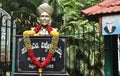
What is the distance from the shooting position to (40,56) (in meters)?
8.20

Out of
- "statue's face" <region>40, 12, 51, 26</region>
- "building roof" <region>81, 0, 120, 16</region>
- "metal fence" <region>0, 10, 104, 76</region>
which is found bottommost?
"metal fence" <region>0, 10, 104, 76</region>

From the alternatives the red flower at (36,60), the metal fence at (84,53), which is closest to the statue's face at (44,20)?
the red flower at (36,60)

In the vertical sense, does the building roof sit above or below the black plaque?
above

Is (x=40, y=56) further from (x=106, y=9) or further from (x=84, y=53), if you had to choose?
(x=84, y=53)

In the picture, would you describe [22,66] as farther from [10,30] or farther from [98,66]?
[98,66]

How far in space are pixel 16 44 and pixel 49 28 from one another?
0.74 m

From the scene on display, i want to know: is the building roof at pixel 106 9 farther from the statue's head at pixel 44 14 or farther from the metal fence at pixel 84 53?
the metal fence at pixel 84 53

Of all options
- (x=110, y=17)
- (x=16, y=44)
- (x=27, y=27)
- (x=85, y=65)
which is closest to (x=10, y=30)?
(x=27, y=27)

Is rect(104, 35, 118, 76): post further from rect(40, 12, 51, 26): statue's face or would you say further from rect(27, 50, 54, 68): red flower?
rect(27, 50, 54, 68): red flower

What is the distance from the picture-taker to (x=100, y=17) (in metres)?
8.98

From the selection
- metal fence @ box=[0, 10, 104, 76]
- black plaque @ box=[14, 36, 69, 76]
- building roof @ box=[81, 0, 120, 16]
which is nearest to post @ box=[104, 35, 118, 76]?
building roof @ box=[81, 0, 120, 16]

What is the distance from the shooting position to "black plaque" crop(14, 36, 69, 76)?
320 inches

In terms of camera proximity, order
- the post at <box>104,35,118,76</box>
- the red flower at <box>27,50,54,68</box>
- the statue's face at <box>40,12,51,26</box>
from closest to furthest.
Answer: the red flower at <box>27,50,54,68</box>, the statue's face at <box>40,12,51,26</box>, the post at <box>104,35,118,76</box>

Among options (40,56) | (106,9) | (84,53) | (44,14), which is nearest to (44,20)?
(44,14)
